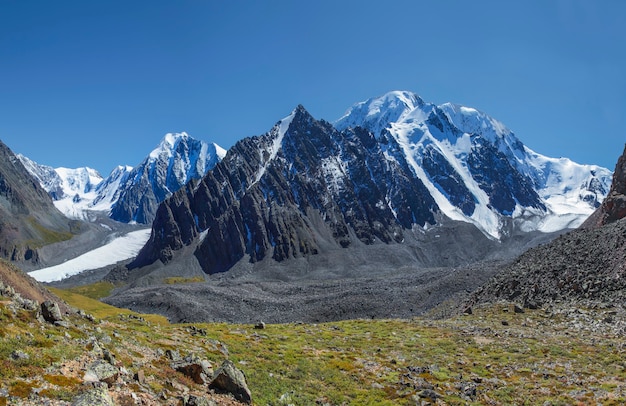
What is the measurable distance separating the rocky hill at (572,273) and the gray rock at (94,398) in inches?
2387

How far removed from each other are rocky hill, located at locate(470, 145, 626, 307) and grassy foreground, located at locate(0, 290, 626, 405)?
1236 cm

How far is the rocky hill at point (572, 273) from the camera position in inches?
2484

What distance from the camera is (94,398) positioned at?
17828mm

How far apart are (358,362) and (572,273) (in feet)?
152

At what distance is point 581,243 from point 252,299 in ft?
370

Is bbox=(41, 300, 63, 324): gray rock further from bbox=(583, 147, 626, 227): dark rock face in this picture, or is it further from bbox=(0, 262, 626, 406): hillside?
bbox=(583, 147, 626, 227): dark rock face

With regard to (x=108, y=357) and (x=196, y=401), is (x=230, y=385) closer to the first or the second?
(x=196, y=401)

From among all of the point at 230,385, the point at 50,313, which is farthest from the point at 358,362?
the point at 50,313

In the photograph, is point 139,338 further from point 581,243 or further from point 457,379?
point 581,243

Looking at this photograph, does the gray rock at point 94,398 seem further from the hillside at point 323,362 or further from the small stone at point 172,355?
the small stone at point 172,355

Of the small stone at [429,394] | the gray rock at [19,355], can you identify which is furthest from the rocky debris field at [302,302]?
the gray rock at [19,355]

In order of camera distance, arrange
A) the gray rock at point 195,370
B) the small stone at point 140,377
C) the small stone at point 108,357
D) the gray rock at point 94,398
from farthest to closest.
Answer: the gray rock at point 195,370, the small stone at point 108,357, the small stone at point 140,377, the gray rock at point 94,398

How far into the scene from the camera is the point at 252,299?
6531 inches

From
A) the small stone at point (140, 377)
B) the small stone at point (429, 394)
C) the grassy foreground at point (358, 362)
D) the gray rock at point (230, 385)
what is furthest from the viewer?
the small stone at point (429, 394)
